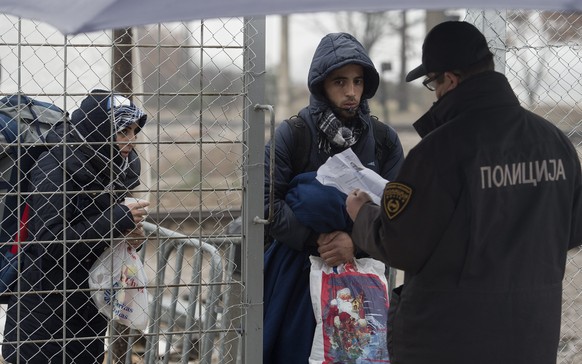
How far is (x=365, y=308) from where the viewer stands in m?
4.24

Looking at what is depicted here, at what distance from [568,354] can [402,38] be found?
102ft

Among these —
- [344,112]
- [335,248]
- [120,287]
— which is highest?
[344,112]

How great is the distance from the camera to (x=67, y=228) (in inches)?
163

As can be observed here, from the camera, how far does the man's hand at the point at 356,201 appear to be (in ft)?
12.0

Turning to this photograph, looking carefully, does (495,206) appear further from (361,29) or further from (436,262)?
(361,29)

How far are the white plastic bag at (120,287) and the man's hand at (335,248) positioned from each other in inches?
32.7

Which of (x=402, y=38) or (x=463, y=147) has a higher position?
(x=402, y=38)

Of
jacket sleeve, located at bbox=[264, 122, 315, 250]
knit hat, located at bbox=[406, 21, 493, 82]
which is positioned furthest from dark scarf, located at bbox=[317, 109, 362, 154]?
knit hat, located at bbox=[406, 21, 493, 82]

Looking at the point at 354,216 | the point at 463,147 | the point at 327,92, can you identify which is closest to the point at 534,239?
the point at 463,147

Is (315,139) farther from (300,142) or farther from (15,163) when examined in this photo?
(15,163)

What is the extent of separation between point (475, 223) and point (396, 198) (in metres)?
0.28

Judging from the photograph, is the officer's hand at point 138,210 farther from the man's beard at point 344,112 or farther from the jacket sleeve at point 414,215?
the jacket sleeve at point 414,215

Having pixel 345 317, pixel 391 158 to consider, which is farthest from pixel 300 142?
pixel 345 317

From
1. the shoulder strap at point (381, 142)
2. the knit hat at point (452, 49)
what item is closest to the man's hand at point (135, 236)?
the shoulder strap at point (381, 142)
